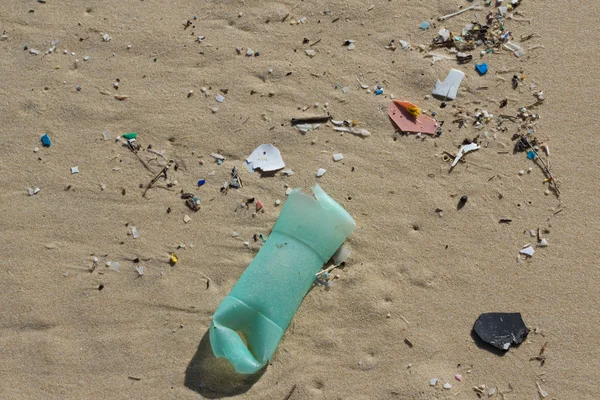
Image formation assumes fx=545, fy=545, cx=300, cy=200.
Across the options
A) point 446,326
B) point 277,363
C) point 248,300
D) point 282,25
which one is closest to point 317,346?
point 277,363

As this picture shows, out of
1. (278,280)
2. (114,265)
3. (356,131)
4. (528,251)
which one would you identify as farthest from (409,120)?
(114,265)

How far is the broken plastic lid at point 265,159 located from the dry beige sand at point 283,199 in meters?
0.04

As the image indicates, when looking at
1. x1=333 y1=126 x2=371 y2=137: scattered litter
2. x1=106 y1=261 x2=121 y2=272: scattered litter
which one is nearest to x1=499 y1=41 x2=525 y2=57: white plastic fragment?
x1=333 y1=126 x2=371 y2=137: scattered litter

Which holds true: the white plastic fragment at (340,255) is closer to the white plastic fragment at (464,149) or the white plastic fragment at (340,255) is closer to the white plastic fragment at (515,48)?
the white plastic fragment at (464,149)

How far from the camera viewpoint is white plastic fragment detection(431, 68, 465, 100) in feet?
9.04

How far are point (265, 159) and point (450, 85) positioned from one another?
102 cm

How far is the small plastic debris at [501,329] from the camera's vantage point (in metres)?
2.41

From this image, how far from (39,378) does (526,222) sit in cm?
230

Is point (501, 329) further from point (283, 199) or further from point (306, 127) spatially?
point (306, 127)

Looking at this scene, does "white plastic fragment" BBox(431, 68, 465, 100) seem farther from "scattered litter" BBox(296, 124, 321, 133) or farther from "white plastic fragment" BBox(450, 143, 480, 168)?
"scattered litter" BBox(296, 124, 321, 133)

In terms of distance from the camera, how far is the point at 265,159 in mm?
2633

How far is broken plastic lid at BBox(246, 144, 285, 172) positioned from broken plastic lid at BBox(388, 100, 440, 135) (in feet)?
1.97

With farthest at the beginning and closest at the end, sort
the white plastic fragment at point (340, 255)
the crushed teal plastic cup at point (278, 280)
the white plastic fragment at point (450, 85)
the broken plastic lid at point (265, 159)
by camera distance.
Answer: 1. the white plastic fragment at point (450, 85)
2. the broken plastic lid at point (265, 159)
3. the white plastic fragment at point (340, 255)
4. the crushed teal plastic cup at point (278, 280)

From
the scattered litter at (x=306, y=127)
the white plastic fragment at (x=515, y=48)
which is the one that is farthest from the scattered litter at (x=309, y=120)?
the white plastic fragment at (x=515, y=48)
